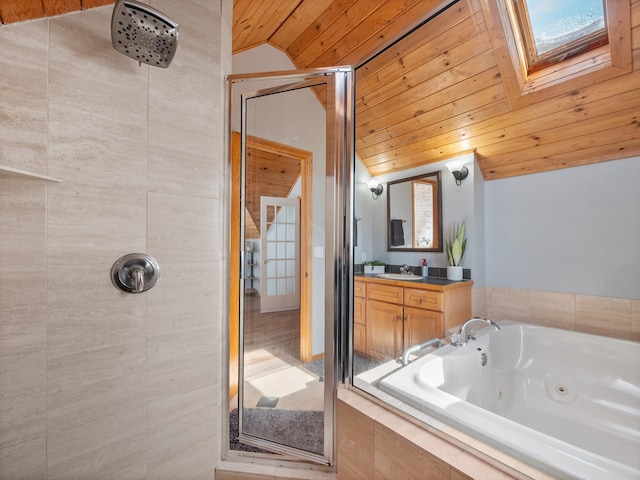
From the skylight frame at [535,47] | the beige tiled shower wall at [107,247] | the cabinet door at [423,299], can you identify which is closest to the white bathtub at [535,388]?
the cabinet door at [423,299]

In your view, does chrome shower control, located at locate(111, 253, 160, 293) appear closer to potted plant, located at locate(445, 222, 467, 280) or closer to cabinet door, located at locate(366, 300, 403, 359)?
cabinet door, located at locate(366, 300, 403, 359)

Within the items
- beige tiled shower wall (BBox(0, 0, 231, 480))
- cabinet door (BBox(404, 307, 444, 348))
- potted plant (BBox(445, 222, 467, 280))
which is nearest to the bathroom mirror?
potted plant (BBox(445, 222, 467, 280))

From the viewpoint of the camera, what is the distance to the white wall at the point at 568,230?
4.95 ft

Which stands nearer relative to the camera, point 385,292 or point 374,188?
point 374,188

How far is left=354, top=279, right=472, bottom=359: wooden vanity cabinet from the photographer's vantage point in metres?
1.57

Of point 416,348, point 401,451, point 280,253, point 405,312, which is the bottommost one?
point 401,451

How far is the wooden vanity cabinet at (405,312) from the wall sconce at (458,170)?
852 millimetres

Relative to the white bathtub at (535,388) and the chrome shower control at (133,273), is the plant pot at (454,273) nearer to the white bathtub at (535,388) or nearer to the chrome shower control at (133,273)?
the white bathtub at (535,388)

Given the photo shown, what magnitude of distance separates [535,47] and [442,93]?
0.57 m

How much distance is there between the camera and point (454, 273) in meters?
2.18

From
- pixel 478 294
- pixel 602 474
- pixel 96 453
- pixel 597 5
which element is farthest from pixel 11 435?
pixel 597 5

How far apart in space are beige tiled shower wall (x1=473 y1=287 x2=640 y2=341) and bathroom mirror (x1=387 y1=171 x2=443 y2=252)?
A: 56cm

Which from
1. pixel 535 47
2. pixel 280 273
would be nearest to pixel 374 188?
pixel 280 273

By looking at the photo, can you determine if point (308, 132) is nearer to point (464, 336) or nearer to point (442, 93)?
point (442, 93)
